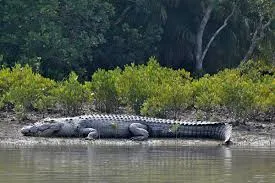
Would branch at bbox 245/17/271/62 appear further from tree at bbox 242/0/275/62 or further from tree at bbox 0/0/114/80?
tree at bbox 0/0/114/80

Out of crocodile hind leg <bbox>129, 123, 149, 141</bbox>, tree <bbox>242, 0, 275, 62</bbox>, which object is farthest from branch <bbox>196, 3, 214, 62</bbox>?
crocodile hind leg <bbox>129, 123, 149, 141</bbox>

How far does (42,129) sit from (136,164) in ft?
15.8

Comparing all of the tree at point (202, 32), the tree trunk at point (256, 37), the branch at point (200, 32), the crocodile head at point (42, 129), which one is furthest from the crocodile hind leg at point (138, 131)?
the tree trunk at point (256, 37)

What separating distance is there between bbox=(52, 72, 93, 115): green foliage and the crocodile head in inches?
58.7

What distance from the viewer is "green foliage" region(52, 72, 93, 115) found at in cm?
1855

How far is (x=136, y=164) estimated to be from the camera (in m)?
12.5

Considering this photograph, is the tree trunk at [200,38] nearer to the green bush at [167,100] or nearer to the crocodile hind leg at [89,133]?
the green bush at [167,100]

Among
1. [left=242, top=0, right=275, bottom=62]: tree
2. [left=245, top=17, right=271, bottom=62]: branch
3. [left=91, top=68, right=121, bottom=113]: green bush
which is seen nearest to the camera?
[left=91, top=68, right=121, bottom=113]: green bush

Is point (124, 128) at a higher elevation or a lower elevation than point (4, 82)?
lower

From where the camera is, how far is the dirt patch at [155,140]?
1616 cm

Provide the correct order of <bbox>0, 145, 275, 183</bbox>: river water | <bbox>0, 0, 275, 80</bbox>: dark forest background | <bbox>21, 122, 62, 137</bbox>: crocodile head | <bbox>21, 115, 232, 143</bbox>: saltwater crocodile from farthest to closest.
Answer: <bbox>0, 0, 275, 80</bbox>: dark forest background, <bbox>21, 115, 232, 143</bbox>: saltwater crocodile, <bbox>21, 122, 62, 137</bbox>: crocodile head, <bbox>0, 145, 275, 183</bbox>: river water

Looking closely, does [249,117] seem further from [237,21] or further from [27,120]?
[237,21]

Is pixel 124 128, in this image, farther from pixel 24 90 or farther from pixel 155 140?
pixel 24 90

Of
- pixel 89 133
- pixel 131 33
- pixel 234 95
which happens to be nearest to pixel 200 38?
pixel 131 33
